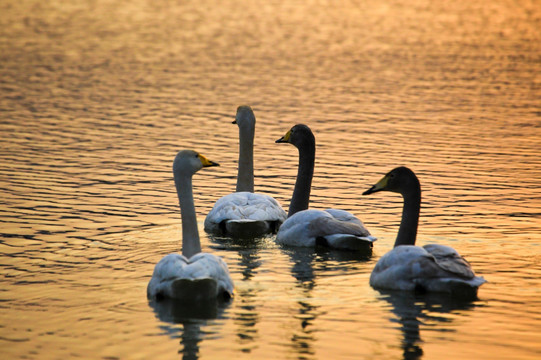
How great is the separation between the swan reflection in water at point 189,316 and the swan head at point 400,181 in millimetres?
3046

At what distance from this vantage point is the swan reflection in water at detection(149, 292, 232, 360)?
1012 cm

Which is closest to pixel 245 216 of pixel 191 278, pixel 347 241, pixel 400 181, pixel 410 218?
pixel 347 241

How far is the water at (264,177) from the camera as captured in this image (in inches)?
414

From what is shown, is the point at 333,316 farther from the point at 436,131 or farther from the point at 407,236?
the point at 436,131

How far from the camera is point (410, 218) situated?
13.0 meters

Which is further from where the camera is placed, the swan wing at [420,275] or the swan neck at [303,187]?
the swan neck at [303,187]

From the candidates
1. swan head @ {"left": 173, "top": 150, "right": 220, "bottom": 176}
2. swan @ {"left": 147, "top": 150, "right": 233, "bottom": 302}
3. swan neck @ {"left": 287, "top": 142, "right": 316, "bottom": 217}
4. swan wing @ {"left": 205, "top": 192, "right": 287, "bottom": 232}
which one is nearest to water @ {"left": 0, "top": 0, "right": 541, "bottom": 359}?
swan @ {"left": 147, "top": 150, "right": 233, "bottom": 302}

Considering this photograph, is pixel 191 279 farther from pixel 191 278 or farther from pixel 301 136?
pixel 301 136

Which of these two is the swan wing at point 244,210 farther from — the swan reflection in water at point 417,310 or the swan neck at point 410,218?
the swan reflection in water at point 417,310

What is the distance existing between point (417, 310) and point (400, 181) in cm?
248

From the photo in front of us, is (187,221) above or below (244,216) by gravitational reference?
above

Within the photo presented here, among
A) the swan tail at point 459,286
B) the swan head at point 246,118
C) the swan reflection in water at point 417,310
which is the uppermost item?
the swan head at point 246,118

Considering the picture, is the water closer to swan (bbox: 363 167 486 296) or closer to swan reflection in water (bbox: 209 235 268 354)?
swan reflection in water (bbox: 209 235 268 354)

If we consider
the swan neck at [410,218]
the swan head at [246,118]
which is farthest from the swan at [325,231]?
the swan head at [246,118]
